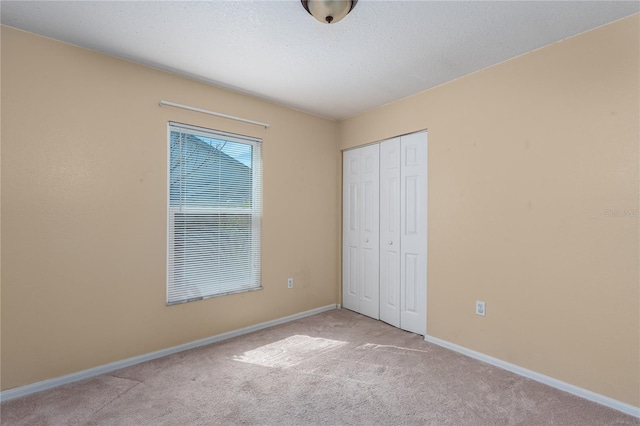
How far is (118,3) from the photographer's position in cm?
180

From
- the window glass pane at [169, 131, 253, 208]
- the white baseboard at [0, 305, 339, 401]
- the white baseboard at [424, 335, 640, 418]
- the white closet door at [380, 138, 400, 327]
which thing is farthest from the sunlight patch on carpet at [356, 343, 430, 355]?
the window glass pane at [169, 131, 253, 208]

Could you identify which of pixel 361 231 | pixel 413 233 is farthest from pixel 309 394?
pixel 361 231

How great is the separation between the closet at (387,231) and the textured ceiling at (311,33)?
88cm

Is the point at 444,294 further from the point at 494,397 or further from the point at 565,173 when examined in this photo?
the point at 565,173

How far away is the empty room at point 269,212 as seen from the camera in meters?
1.90

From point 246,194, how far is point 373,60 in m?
1.73

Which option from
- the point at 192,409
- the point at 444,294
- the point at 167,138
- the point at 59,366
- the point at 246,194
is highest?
the point at 167,138

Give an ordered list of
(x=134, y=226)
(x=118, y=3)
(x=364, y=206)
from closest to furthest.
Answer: (x=118, y=3), (x=134, y=226), (x=364, y=206)

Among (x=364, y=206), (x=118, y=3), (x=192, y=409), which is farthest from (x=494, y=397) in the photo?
(x=118, y=3)

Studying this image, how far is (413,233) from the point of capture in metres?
3.16

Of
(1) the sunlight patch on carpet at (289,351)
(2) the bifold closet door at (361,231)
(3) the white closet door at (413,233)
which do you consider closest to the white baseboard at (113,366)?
(1) the sunlight patch on carpet at (289,351)

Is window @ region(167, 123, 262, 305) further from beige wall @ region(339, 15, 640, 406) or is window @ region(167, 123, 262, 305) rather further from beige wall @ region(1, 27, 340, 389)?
beige wall @ region(339, 15, 640, 406)

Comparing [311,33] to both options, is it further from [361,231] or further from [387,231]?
[361,231]

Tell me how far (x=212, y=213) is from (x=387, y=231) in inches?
73.2
